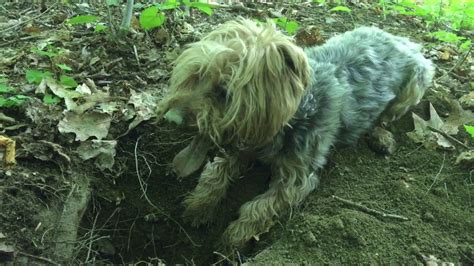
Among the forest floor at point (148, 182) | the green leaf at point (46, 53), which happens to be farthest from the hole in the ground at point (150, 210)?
the green leaf at point (46, 53)

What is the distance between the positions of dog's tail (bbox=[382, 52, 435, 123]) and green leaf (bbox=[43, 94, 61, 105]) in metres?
3.35

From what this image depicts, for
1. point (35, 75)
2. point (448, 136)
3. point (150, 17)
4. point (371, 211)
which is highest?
point (150, 17)

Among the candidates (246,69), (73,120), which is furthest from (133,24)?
(246,69)

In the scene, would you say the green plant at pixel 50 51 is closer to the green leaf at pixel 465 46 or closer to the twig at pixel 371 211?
the twig at pixel 371 211

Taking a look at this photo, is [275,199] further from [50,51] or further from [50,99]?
[50,51]

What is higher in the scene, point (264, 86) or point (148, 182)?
point (264, 86)

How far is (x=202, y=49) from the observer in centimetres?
385

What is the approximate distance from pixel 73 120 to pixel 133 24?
2080mm

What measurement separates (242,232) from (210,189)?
1.87ft

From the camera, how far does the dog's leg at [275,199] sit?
4.18 meters

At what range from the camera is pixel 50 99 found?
4.54 m

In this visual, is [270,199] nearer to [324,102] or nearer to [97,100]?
[324,102]

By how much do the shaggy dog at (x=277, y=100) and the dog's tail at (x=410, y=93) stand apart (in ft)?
0.04

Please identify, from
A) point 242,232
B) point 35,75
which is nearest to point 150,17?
point 35,75
